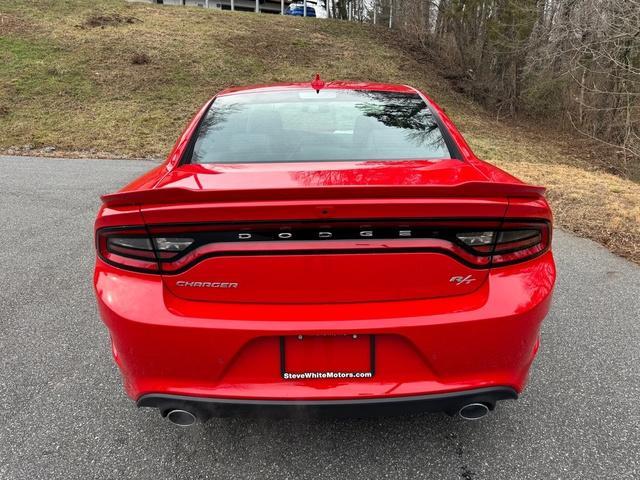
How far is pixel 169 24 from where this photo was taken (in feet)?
71.4

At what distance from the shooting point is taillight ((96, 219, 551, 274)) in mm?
1691

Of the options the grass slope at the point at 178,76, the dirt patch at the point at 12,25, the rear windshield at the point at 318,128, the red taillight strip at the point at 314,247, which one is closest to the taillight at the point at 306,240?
the red taillight strip at the point at 314,247

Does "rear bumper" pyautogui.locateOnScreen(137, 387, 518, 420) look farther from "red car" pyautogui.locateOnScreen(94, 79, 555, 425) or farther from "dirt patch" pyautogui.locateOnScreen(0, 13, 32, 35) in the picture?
"dirt patch" pyautogui.locateOnScreen(0, 13, 32, 35)

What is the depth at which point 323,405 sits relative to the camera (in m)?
1.73

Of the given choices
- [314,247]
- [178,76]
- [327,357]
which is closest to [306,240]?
[314,247]

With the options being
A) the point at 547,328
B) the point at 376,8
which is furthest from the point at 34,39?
the point at 547,328

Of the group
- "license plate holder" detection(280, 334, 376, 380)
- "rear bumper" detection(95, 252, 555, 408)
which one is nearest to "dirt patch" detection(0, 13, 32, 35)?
Answer: "rear bumper" detection(95, 252, 555, 408)

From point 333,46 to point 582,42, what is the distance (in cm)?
A: 1213

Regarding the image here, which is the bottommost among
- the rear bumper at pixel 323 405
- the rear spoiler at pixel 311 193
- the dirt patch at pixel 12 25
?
the rear bumper at pixel 323 405

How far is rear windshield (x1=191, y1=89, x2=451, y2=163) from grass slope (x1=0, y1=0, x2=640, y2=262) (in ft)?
12.4

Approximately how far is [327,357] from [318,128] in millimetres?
1391

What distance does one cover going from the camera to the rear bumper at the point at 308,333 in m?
1.71

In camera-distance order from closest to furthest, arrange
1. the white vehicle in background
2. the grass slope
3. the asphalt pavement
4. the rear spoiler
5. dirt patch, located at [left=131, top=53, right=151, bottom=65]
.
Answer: the rear spoiler → the asphalt pavement → the grass slope → dirt patch, located at [left=131, top=53, right=151, bottom=65] → the white vehicle in background

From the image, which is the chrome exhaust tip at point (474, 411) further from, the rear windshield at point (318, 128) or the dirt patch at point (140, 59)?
the dirt patch at point (140, 59)
